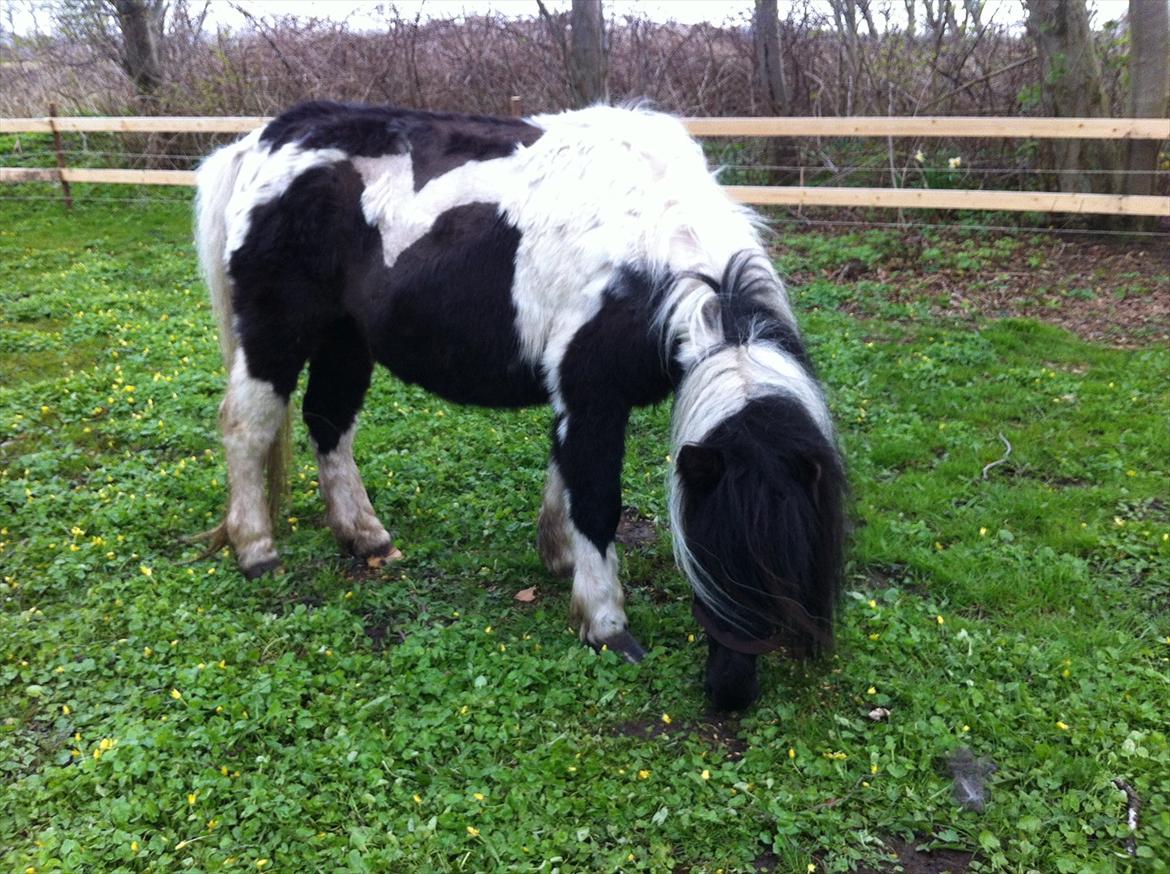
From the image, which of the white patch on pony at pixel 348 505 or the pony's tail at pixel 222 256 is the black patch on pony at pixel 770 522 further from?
the pony's tail at pixel 222 256

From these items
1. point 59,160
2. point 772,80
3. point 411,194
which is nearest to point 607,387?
point 411,194

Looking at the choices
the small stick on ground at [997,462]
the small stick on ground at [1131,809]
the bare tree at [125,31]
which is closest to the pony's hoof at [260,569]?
the small stick on ground at [1131,809]

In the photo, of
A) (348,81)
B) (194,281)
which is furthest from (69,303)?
(348,81)

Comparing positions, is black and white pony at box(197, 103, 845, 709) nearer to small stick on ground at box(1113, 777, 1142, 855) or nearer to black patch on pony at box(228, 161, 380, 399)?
black patch on pony at box(228, 161, 380, 399)

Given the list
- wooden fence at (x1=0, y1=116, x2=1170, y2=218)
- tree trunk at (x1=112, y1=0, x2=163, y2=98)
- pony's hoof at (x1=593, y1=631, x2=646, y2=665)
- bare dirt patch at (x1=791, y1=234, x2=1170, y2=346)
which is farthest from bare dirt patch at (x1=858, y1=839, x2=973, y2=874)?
tree trunk at (x1=112, y1=0, x2=163, y2=98)

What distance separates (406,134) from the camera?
400cm

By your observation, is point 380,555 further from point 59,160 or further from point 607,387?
point 59,160

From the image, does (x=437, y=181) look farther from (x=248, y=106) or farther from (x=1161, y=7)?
(x=248, y=106)

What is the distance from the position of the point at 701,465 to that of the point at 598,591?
999 mm

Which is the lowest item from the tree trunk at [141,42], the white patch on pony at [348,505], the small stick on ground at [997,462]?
the small stick on ground at [997,462]

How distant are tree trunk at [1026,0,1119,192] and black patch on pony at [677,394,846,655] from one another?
289 inches

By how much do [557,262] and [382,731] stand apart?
6.16 ft

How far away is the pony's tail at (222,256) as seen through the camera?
4.29 m

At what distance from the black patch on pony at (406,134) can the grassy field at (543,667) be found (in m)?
1.91
